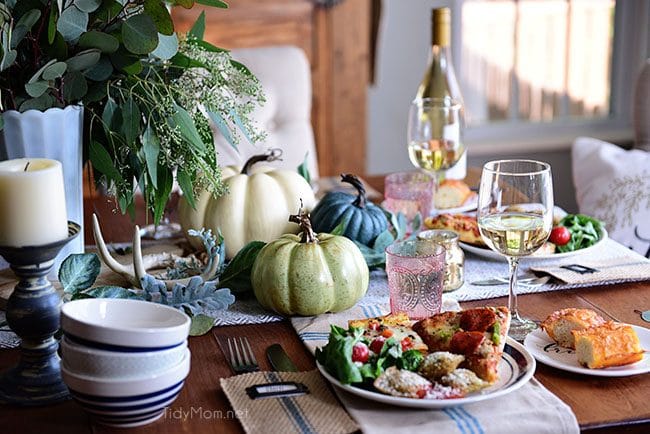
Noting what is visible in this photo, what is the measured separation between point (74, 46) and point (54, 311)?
1.41 ft

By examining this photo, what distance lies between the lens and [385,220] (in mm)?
1470

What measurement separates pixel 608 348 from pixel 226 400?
45 centimetres

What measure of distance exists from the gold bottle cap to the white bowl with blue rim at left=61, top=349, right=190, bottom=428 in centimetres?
112

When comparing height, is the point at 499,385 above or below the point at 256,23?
below

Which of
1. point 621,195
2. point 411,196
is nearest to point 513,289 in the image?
point 411,196

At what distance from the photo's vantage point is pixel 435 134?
177 centimetres

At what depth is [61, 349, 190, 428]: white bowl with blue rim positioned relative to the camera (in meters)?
0.94

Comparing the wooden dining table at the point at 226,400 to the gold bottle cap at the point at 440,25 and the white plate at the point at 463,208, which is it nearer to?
the white plate at the point at 463,208

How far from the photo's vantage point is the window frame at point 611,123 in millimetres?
3750

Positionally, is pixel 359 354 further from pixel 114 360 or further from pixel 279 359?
pixel 114 360

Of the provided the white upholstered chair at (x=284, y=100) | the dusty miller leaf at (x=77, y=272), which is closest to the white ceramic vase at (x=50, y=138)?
the dusty miller leaf at (x=77, y=272)

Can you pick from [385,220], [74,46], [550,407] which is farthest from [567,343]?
[74,46]

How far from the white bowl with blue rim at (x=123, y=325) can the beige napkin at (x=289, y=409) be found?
0.37 ft

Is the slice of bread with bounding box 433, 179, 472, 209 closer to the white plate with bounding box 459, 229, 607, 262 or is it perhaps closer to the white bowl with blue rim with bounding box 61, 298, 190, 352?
the white plate with bounding box 459, 229, 607, 262
